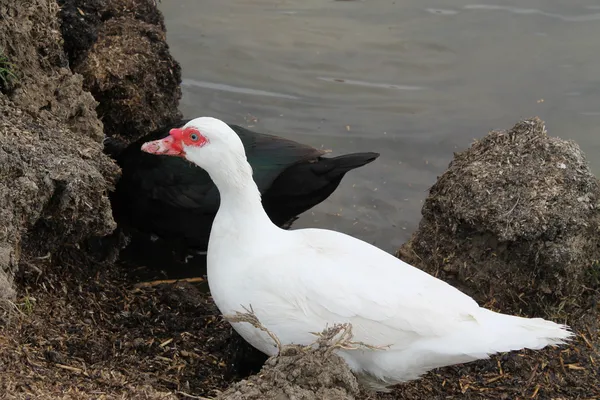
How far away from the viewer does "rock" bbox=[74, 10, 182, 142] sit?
18.2ft

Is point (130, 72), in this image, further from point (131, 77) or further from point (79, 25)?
point (79, 25)

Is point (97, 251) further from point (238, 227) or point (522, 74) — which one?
point (522, 74)

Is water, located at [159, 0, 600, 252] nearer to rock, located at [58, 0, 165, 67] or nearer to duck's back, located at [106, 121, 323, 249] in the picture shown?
duck's back, located at [106, 121, 323, 249]

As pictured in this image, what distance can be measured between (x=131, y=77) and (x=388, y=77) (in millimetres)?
2723

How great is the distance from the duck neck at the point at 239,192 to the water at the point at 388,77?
7.31ft

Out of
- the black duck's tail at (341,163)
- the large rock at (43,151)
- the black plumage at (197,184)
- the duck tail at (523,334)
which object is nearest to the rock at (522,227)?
the black duck's tail at (341,163)

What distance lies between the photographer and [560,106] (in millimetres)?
6984

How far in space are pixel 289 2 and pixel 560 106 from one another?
3039mm

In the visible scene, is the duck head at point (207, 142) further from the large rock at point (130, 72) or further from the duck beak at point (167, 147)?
the large rock at point (130, 72)

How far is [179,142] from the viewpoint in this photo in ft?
12.5

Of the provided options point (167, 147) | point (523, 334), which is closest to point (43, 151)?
point (167, 147)

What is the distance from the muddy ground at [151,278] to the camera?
11.9ft

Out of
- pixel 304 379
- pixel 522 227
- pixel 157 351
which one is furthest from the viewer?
A: pixel 522 227

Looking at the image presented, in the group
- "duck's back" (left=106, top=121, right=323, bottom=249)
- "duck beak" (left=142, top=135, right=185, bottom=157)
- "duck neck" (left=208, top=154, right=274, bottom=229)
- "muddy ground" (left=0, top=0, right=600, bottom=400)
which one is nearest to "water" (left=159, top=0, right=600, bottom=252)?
"duck's back" (left=106, top=121, right=323, bottom=249)
